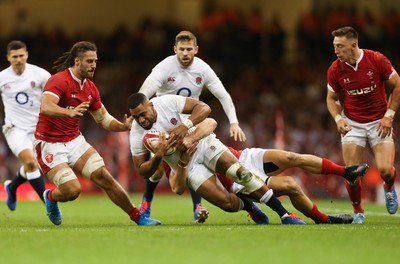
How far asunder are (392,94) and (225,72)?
1512 cm

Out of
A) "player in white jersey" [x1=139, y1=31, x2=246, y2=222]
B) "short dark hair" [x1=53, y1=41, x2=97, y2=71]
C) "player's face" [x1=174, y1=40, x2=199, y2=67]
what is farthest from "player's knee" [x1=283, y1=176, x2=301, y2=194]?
"short dark hair" [x1=53, y1=41, x2=97, y2=71]

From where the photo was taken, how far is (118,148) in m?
24.6

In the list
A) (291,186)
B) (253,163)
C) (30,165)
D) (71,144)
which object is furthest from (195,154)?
(30,165)

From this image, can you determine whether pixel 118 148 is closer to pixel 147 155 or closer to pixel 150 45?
pixel 150 45

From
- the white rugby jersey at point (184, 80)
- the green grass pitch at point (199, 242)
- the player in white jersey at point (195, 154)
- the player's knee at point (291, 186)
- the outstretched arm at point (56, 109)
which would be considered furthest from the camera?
the white rugby jersey at point (184, 80)

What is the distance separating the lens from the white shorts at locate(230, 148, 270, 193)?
11.7 metres

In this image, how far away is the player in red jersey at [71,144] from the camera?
11578 mm

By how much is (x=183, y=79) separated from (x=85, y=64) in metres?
1.78

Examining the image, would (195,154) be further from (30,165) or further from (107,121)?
(30,165)

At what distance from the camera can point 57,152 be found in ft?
38.4

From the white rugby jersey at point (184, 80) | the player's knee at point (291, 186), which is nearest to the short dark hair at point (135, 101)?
the white rugby jersey at point (184, 80)

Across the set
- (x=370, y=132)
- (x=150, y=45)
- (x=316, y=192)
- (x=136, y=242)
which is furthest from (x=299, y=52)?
(x=136, y=242)

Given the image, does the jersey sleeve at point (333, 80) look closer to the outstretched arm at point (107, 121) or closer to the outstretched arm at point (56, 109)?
the outstretched arm at point (107, 121)

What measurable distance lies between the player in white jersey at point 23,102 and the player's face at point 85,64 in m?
2.82
